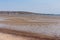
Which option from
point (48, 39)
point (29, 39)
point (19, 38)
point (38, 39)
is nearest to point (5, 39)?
point (19, 38)

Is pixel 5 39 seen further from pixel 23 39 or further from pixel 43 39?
pixel 43 39

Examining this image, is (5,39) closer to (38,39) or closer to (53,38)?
(38,39)

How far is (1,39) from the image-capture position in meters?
5.01

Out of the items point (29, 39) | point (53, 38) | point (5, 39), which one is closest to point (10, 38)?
point (5, 39)

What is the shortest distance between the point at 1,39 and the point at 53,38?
1.84 m

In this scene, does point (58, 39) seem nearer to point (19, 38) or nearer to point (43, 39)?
point (43, 39)

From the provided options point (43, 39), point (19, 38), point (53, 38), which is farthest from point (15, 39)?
point (53, 38)

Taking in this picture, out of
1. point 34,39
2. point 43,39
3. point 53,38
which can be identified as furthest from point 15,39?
point 53,38

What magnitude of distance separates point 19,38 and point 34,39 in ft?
1.81

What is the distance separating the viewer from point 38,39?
201 inches

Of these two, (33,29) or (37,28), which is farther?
(37,28)

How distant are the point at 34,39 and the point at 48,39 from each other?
1.62 feet

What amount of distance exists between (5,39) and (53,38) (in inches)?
67.0

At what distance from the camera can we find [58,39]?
16.4ft
